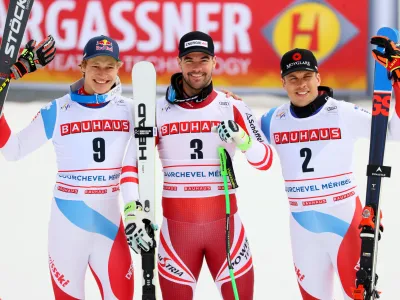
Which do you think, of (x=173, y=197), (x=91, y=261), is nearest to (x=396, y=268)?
(x=173, y=197)

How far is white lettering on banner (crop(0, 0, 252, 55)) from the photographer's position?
797cm

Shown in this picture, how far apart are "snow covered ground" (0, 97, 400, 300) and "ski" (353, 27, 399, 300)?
5.05 ft

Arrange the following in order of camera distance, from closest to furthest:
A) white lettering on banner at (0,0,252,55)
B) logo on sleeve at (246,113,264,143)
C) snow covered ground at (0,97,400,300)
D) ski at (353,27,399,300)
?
ski at (353,27,399,300), logo on sleeve at (246,113,264,143), snow covered ground at (0,97,400,300), white lettering on banner at (0,0,252,55)

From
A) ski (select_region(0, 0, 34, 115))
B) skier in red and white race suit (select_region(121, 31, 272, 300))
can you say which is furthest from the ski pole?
ski (select_region(0, 0, 34, 115))

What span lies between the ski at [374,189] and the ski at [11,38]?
2.18m

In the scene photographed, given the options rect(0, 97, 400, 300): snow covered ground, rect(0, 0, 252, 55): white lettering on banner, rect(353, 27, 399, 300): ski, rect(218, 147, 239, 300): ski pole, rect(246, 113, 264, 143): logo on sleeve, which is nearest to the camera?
rect(353, 27, 399, 300): ski

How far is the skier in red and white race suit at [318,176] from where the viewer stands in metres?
4.14

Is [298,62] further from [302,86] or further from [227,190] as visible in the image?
[227,190]

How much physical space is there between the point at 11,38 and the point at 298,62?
178cm

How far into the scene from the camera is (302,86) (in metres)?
4.17

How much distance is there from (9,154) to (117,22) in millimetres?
3983

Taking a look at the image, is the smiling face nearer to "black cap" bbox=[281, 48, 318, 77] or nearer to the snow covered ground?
"black cap" bbox=[281, 48, 318, 77]

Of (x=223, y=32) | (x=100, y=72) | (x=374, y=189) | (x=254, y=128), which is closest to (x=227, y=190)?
(x=254, y=128)

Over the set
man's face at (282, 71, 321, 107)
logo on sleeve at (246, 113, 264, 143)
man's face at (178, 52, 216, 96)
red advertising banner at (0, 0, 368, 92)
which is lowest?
logo on sleeve at (246, 113, 264, 143)
